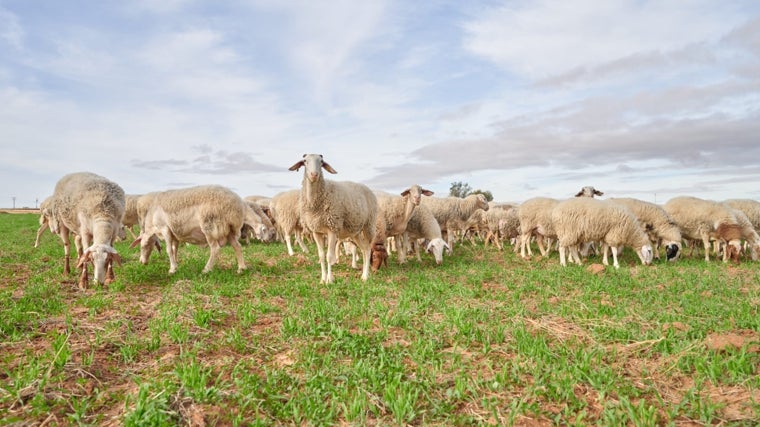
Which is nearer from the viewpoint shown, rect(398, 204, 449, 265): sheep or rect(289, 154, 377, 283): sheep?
rect(289, 154, 377, 283): sheep

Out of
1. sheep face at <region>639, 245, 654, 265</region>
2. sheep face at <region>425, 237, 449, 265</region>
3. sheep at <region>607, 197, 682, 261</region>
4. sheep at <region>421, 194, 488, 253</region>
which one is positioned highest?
sheep at <region>421, 194, 488, 253</region>

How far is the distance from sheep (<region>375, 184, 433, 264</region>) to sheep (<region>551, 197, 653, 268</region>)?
13.2 feet

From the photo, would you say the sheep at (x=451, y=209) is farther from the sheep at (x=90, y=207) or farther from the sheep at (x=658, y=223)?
the sheep at (x=90, y=207)

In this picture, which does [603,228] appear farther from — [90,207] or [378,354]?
[90,207]

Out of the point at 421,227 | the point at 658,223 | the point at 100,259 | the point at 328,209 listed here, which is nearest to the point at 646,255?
the point at 658,223

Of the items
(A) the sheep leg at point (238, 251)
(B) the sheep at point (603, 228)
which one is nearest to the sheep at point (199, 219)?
(A) the sheep leg at point (238, 251)

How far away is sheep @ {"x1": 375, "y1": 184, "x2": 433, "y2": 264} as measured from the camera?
1126cm

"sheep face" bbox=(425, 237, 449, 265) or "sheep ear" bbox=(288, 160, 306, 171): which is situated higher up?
"sheep ear" bbox=(288, 160, 306, 171)

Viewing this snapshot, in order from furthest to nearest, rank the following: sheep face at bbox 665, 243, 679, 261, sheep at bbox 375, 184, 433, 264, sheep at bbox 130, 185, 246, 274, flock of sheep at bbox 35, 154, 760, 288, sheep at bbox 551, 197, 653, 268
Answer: sheep face at bbox 665, 243, 679, 261, sheep at bbox 551, 197, 653, 268, sheep at bbox 375, 184, 433, 264, sheep at bbox 130, 185, 246, 274, flock of sheep at bbox 35, 154, 760, 288

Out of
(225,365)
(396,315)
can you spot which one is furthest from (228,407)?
(396,315)

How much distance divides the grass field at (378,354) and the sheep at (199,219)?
1.99 metres

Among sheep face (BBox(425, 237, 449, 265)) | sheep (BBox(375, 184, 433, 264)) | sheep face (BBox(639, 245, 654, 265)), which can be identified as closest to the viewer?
sheep face (BBox(425, 237, 449, 265))

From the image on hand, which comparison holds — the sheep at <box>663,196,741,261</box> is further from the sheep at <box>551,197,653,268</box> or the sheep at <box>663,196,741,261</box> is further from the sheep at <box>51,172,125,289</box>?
the sheep at <box>51,172,125,289</box>

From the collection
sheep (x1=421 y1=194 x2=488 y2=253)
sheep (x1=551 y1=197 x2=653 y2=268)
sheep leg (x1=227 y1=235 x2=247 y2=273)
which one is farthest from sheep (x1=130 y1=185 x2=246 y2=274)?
sheep (x1=551 y1=197 x2=653 y2=268)
